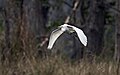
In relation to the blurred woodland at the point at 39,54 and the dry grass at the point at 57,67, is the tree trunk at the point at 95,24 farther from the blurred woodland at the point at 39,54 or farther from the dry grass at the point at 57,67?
the dry grass at the point at 57,67

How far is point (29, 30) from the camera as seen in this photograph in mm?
8125

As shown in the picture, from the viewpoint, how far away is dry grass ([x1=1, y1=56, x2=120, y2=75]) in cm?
655

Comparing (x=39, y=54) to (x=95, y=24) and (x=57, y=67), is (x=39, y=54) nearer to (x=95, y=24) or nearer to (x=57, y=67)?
(x=57, y=67)

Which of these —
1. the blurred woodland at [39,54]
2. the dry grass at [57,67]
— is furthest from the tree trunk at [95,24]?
the dry grass at [57,67]

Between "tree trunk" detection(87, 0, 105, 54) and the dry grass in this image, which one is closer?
the dry grass

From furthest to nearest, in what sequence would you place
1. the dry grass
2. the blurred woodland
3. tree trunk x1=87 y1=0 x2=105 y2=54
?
tree trunk x1=87 y1=0 x2=105 y2=54
the blurred woodland
the dry grass

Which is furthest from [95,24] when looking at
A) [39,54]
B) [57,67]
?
[57,67]

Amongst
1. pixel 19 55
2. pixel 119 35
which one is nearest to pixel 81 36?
pixel 19 55

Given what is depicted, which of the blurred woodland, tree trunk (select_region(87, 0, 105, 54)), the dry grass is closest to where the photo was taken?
the dry grass

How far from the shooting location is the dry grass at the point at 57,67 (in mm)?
6555

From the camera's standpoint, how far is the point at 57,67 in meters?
6.73

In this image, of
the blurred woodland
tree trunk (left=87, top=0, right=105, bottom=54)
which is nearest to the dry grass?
the blurred woodland

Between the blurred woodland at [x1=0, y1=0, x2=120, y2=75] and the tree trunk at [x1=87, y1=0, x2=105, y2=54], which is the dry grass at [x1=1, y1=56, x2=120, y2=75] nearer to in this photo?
the blurred woodland at [x1=0, y1=0, x2=120, y2=75]

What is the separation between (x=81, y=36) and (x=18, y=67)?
279 centimetres
